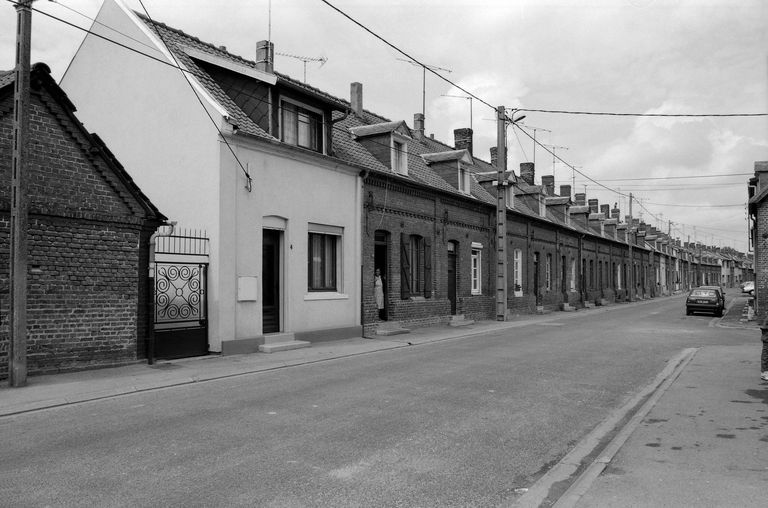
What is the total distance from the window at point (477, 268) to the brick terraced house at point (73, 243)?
1660cm

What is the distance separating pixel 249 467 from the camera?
17.8 ft

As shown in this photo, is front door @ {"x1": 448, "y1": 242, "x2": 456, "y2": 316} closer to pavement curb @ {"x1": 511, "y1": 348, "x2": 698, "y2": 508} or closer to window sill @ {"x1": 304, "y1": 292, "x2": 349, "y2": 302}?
window sill @ {"x1": 304, "y1": 292, "x2": 349, "y2": 302}

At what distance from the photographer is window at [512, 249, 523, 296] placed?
30.3 meters

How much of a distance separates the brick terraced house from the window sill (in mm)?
5051

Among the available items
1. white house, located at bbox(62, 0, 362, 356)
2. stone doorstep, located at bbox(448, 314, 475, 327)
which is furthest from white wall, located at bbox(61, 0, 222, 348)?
stone doorstep, located at bbox(448, 314, 475, 327)

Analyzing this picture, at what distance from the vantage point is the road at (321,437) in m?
4.86

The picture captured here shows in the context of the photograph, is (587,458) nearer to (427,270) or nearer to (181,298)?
(181,298)

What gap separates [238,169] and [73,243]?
14.3 ft

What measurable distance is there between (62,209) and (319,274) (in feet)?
25.2

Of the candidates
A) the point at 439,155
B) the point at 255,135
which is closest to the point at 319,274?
the point at 255,135

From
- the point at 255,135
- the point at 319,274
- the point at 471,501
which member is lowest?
the point at 471,501

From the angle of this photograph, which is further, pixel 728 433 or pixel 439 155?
pixel 439 155

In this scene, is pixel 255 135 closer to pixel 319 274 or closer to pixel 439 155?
pixel 319 274

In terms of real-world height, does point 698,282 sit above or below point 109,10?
below
